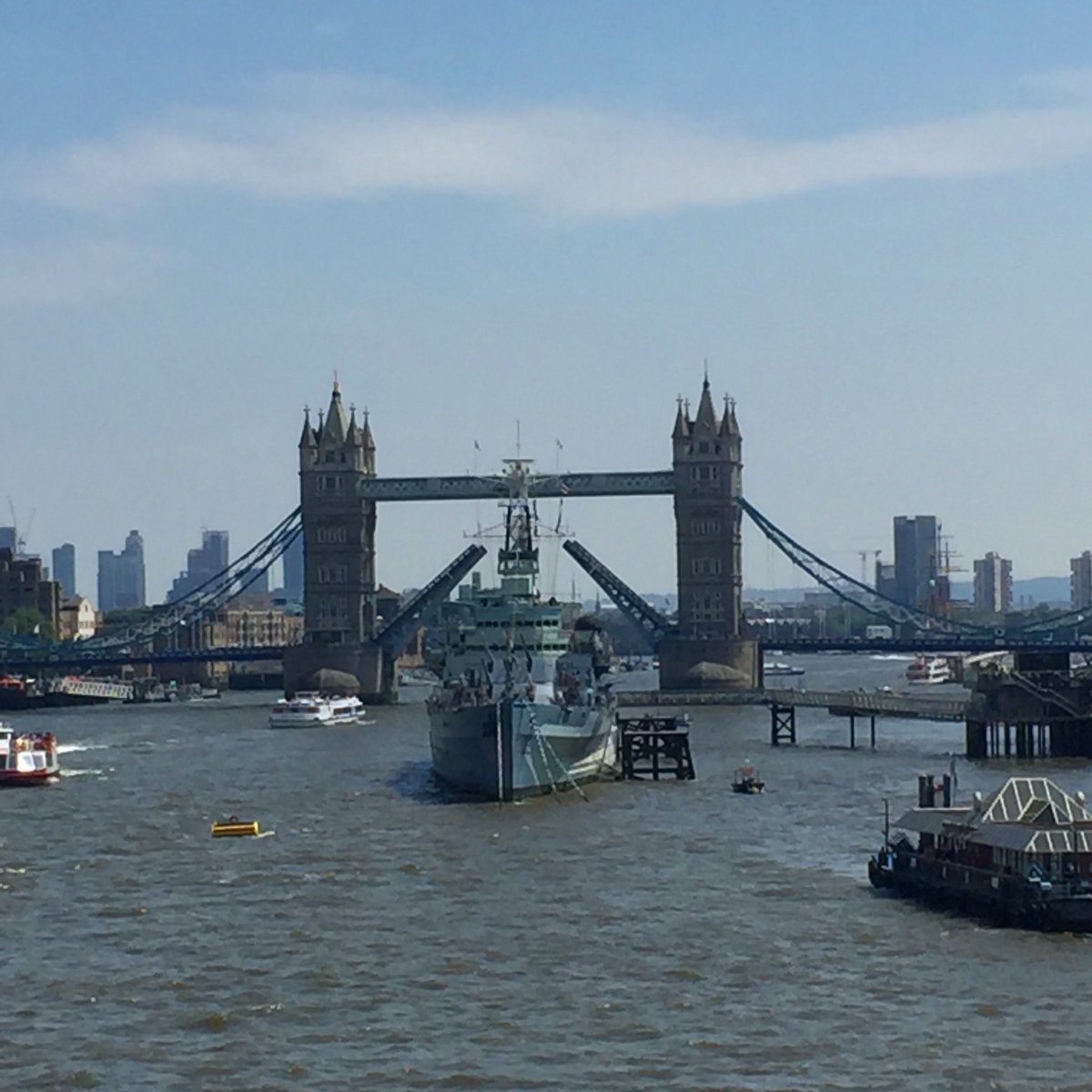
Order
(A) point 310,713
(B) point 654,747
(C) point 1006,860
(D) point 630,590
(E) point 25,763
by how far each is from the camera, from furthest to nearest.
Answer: (D) point 630,590 → (A) point 310,713 → (B) point 654,747 → (E) point 25,763 → (C) point 1006,860

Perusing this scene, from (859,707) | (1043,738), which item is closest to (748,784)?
(1043,738)

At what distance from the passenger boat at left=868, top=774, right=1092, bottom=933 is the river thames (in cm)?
→ 115

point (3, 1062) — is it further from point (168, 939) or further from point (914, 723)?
point (914, 723)

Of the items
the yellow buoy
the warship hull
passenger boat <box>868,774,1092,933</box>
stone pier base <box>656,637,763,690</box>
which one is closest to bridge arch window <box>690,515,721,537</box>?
stone pier base <box>656,637,763,690</box>

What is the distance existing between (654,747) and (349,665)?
3460 inches

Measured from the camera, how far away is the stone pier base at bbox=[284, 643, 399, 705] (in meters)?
192

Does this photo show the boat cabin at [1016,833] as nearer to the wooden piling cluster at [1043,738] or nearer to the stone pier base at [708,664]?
the wooden piling cluster at [1043,738]

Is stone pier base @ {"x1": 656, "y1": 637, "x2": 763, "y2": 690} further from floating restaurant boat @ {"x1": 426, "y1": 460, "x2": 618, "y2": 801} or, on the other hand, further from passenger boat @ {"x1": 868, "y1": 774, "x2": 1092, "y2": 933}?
passenger boat @ {"x1": 868, "y1": 774, "x2": 1092, "y2": 933}

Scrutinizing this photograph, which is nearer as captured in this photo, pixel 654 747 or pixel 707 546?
pixel 654 747

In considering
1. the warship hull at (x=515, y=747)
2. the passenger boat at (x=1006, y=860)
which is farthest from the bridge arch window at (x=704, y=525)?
the passenger boat at (x=1006, y=860)

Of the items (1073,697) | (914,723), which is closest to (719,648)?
(914,723)

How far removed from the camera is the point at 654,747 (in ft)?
350

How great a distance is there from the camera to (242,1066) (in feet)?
150

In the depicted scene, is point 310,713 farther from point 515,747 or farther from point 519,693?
point 515,747
